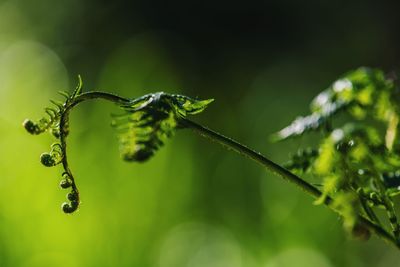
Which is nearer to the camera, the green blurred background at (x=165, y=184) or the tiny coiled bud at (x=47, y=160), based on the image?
the tiny coiled bud at (x=47, y=160)

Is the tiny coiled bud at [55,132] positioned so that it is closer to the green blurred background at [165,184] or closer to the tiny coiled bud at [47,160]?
the tiny coiled bud at [47,160]

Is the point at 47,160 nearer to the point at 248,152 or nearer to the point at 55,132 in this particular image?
the point at 55,132

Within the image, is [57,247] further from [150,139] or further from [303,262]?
[150,139]

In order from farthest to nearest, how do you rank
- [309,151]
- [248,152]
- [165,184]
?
[165,184] < [309,151] < [248,152]

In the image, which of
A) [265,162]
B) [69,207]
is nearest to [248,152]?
[265,162]

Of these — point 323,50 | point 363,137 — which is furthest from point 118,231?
point 323,50

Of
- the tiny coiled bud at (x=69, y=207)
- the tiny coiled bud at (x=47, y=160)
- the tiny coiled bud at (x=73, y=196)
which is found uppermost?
the tiny coiled bud at (x=47, y=160)

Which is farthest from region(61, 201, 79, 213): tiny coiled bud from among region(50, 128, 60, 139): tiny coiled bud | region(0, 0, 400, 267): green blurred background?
region(0, 0, 400, 267): green blurred background

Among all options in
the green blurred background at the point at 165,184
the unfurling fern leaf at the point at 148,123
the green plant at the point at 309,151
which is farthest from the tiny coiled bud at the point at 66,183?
the green blurred background at the point at 165,184

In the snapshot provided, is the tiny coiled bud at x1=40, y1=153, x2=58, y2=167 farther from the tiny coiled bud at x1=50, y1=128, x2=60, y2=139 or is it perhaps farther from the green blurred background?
the green blurred background

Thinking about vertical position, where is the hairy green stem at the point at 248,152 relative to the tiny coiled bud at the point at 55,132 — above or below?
below

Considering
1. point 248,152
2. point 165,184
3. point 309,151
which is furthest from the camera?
point 165,184
